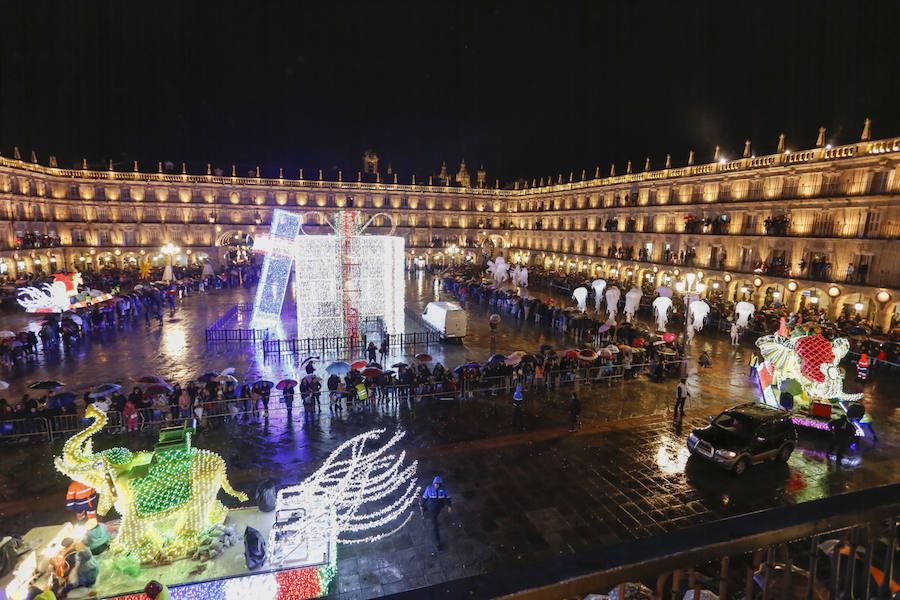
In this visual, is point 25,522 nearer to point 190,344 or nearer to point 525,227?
point 190,344

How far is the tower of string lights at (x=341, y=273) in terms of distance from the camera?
62.5 ft

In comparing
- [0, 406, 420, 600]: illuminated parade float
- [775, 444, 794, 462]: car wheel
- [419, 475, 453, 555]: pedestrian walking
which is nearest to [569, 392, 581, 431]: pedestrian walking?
[775, 444, 794, 462]: car wheel

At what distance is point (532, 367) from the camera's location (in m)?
17.0

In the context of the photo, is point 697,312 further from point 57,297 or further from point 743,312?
point 57,297

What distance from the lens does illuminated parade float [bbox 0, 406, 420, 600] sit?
6.66 m

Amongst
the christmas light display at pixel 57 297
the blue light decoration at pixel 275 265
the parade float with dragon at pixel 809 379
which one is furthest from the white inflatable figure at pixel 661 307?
the christmas light display at pixel 57 297

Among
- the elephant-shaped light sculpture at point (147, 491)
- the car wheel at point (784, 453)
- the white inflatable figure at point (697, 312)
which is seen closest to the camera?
the elephant-shaped light sculpture at point (147, 491)

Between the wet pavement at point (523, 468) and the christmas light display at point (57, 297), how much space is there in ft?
37.7

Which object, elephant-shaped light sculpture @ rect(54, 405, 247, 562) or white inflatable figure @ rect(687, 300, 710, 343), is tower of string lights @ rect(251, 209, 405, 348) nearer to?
elephant-shaped light sculpture @ rect(54, 405, 247, 562)

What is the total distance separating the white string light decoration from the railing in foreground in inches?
255

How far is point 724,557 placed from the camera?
2057mm

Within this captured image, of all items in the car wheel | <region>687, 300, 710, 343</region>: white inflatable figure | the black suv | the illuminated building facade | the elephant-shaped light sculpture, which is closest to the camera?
the elephant-shaped light sculpture

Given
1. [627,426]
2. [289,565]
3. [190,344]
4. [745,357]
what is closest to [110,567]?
[289,565]

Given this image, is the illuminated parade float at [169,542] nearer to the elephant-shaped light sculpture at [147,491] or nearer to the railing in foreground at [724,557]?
the elephant-shaped light sculpture at [147,491]
